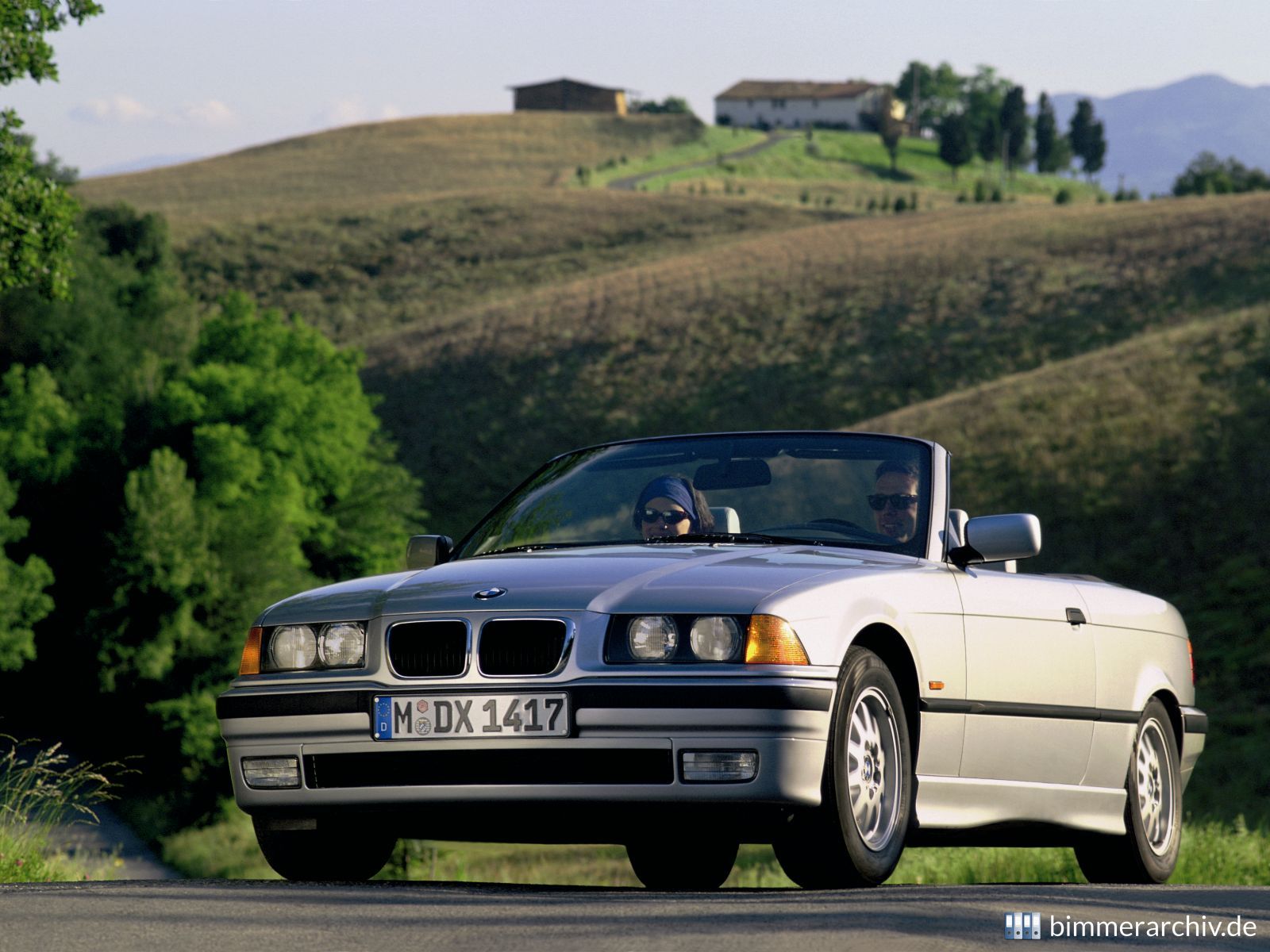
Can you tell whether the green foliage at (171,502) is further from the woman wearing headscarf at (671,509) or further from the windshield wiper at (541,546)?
the woman wearing headscarf at (671,509)

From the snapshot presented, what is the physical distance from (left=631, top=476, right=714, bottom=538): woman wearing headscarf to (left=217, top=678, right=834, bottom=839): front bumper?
147 cm

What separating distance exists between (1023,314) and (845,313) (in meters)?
7.99

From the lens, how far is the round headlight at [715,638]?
5496mm

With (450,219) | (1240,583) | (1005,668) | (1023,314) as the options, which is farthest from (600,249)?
(1005,668)

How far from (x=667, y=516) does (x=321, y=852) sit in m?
1.78

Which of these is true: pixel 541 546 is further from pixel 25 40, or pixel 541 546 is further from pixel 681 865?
pixel 25 40

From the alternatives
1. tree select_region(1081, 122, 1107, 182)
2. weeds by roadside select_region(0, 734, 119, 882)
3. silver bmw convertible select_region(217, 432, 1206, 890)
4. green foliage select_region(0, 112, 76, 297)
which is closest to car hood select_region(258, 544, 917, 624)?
silver bmw convertible select_region(217, 432, 1206, 890)

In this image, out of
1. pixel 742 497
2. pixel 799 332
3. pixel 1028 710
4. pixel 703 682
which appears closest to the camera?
pixel 703 682

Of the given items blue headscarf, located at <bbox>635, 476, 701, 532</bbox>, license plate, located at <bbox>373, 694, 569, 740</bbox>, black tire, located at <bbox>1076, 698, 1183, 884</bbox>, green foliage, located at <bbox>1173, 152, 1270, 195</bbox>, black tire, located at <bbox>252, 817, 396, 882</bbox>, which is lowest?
black tire, located at <bbox>1076, 698, 1183, 884</bbox>

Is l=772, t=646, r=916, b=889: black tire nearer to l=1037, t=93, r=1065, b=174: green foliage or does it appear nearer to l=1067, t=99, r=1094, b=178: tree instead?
l=1037, t=93, r=1065, b=174: green foliage

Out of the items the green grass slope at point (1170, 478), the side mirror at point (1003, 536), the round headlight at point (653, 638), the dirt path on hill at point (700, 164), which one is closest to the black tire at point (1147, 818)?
the side mirror at point (1003, 536)

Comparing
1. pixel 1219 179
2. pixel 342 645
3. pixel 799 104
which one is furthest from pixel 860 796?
pixel 799 104

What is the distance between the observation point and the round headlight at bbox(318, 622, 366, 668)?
587 centimetres

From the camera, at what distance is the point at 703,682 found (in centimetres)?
542
